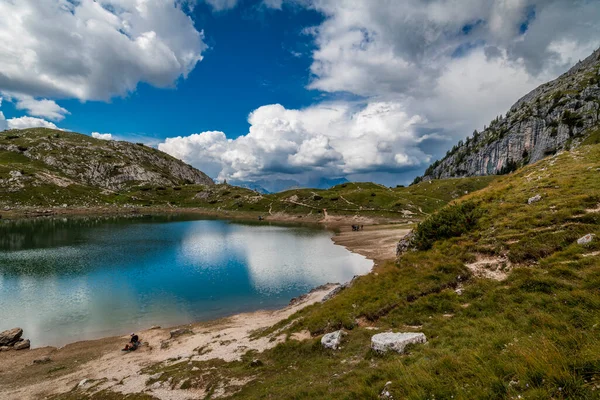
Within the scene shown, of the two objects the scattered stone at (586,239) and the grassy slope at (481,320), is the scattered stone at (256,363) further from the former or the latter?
the scattered stone at (586,239)

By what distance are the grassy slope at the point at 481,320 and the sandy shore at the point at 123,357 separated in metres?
2.17

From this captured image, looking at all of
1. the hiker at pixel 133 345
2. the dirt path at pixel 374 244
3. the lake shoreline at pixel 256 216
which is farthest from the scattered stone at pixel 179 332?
the lake shoreline at pixel 256 216

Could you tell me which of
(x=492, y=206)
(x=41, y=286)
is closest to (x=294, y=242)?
(x=41, y=286)

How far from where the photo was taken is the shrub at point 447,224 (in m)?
26.9

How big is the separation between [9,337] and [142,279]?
72.3 feet

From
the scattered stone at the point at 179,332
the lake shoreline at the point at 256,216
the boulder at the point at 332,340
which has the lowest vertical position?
the scattered stone at the point at 179,332

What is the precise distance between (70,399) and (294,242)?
7644 cm

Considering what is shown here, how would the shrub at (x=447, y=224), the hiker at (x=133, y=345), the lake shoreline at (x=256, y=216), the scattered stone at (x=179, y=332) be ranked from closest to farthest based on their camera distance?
1. the shrub at (x=447, y=224)
2. the hiker at (x=133, y=345)
3. the scattered stone at (x=179, y=332)
4. the lake shoreline at (x=256, y=216)

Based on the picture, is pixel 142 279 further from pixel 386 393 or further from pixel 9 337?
pixel 386 393

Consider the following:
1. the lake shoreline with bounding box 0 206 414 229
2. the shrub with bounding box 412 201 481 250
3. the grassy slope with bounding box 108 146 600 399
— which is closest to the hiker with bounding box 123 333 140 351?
the grassy slope with bounding box 108 146 600 399

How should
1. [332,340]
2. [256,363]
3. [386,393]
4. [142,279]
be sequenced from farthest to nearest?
[142,279] → [256,363] → [332,340] → [386,393]

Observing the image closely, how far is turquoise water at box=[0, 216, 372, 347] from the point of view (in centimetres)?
3834

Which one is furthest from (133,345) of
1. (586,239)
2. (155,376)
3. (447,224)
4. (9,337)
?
(586,239)

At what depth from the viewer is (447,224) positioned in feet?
90.9
